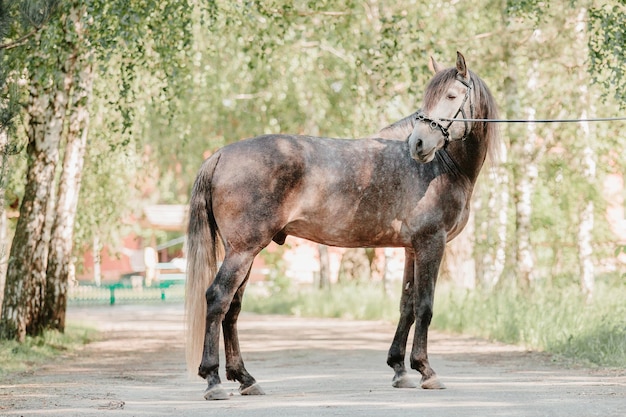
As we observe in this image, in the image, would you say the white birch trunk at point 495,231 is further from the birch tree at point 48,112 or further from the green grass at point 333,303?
the birch tree at point 48,112

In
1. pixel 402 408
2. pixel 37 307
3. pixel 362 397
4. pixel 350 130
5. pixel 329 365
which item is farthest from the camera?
pixel 350 130

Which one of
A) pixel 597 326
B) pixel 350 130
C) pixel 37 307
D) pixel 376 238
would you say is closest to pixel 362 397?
pixel 376 238

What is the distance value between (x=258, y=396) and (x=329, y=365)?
12.9ft

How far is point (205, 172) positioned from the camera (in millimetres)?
9195

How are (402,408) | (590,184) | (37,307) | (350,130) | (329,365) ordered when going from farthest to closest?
1. (350,130)
2. (590,184)
3. (37,307)
4. (329,365)
5. (402,408)

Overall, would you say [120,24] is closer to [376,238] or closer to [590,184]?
[376,238]

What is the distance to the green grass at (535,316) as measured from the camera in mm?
13148

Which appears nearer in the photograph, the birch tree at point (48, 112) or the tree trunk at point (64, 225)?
the birch tree at point (48, 112)

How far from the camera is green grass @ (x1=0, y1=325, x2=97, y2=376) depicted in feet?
43.2

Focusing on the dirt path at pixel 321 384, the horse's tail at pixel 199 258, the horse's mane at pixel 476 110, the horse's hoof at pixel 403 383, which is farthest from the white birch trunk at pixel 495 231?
the horse's tail at pixel 199 258

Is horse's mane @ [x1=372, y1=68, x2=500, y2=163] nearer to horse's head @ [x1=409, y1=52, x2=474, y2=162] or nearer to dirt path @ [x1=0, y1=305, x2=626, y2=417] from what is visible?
horse's head @ [x1=409, y1=52, x2=474, y2=162]

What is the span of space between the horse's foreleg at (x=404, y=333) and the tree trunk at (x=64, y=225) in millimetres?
8448

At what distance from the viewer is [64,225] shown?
676 inches

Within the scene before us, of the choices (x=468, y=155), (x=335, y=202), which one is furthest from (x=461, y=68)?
(x=335, y=202)
